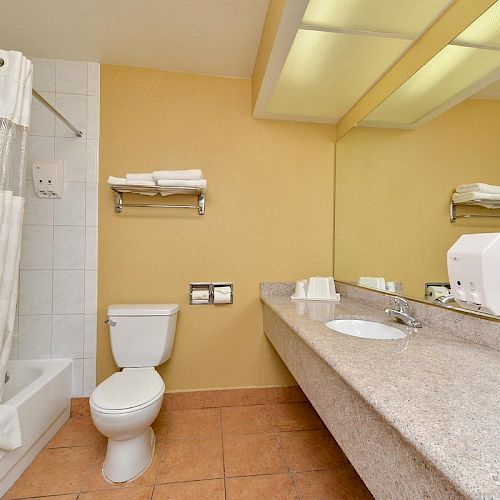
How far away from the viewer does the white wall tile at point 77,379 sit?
193 centimetres

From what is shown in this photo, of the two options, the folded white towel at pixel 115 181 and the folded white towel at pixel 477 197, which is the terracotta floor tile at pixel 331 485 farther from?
the folded white towel at pixel 115 181

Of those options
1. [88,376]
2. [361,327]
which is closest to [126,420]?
[88,376]

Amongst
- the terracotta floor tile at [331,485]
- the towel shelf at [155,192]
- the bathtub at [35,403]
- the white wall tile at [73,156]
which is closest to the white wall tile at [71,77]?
the white wall tile at [73,156]

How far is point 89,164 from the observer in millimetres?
1929

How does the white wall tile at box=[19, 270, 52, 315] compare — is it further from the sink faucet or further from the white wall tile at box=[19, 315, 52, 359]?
the sink faucet

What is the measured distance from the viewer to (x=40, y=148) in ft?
6.23

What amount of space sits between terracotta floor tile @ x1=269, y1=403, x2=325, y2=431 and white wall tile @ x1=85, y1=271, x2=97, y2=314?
1.39 m

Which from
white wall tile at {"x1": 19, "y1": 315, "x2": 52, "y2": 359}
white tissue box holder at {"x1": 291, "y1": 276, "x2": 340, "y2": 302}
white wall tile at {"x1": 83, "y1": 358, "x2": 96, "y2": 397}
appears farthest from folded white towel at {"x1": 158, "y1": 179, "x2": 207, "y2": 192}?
white wall tile at {"x1": 83, "y1": 358, "x2": 96, "y2": 397}

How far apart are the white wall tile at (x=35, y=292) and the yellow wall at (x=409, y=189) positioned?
1957mm

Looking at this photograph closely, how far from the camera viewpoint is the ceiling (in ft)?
4.88

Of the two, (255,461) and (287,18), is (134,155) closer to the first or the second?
(287,18)

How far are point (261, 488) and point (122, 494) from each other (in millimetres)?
623

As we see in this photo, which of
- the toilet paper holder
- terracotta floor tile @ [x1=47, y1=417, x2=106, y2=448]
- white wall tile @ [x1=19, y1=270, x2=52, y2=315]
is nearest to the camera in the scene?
terracotta floor tile @ [x1=47, y1=417, x2=106, y2=448]

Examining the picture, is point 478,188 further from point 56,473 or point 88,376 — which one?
point 88,376
